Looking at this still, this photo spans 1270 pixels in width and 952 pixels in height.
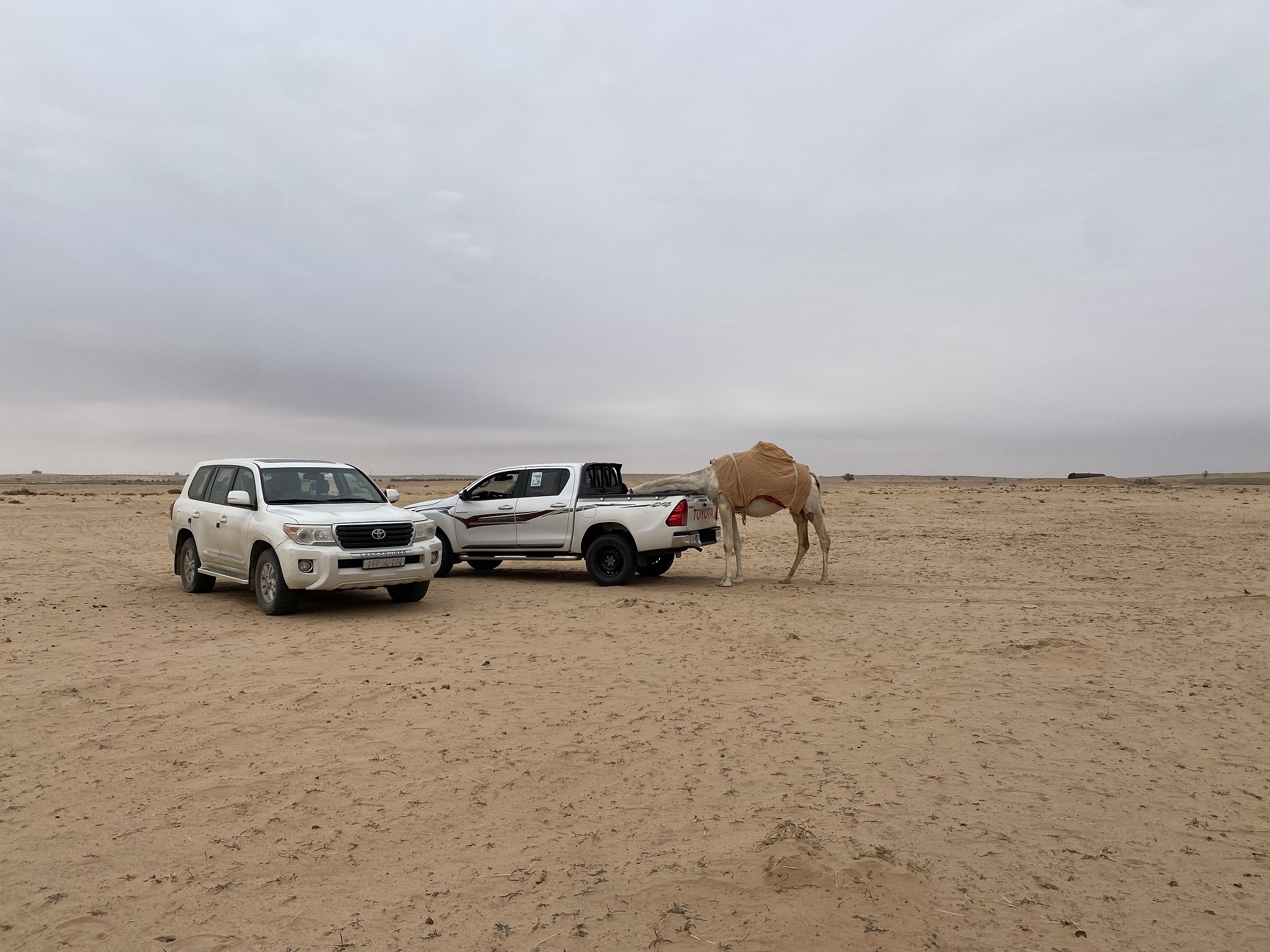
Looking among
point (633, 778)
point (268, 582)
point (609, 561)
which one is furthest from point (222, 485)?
point (633, 778)

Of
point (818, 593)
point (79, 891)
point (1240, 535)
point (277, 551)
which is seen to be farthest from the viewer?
point (1240, 535)

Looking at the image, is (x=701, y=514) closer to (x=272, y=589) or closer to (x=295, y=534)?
(x=295, y=534)

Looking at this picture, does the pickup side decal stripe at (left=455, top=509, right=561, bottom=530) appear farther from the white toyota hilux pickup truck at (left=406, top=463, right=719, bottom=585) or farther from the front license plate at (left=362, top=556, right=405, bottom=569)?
the front license plate at (left=362, top=556, right=405, bottom=569)

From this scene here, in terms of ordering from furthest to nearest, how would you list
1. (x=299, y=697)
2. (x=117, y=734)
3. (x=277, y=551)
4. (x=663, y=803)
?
1. (x=277, y=551)
2. (x=299, y=697)
3. (x=117, y=734)
4. (x=663, y=803)

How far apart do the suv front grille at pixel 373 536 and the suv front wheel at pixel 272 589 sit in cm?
86

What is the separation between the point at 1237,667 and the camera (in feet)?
27.5

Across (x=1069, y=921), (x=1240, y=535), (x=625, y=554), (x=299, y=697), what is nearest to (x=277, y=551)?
(x=299, y=697)

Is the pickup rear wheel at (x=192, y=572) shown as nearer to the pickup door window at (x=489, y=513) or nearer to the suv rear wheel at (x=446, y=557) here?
the suv rear wheel at (x=446, y=557)

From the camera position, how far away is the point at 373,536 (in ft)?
36.7

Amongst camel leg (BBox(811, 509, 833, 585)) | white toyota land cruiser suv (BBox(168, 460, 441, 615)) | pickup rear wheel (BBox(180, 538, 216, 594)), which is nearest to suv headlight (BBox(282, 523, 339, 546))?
white toyota land cruiser suv (BBox(168, 460, 441, 615))

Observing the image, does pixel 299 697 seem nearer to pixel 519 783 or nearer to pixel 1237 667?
pixel 519 783

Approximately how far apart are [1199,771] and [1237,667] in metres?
3.54

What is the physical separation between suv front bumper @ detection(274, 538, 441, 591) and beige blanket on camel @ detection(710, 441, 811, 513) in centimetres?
532

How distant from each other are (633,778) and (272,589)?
23.9 feet
